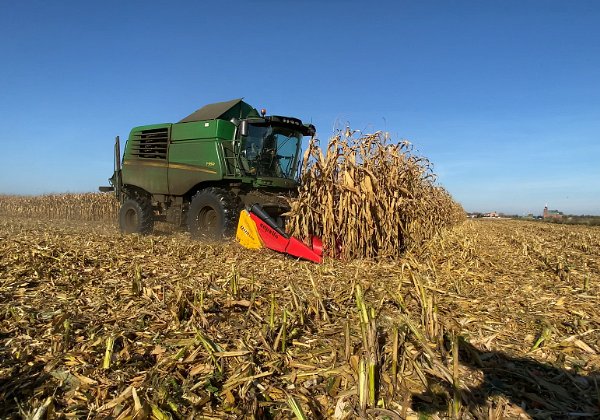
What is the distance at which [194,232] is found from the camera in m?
8.41

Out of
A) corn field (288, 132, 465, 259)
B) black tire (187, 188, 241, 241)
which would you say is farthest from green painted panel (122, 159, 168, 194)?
corn field (288, 132, 465, 259)

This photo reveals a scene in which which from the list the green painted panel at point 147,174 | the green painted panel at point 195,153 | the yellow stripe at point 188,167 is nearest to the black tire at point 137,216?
the green painted panel at point 147,174

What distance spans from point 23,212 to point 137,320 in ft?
93.5

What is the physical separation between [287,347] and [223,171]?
6.07 m

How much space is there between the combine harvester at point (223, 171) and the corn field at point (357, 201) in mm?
787

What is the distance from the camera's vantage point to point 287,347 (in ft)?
8.13

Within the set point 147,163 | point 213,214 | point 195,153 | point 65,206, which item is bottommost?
point 65,206

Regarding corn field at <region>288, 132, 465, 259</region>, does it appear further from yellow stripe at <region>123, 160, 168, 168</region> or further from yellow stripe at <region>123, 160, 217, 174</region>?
yellow stripe at <region>123, 160, 168, 168</region>

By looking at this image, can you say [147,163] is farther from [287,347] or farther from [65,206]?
[65,206]

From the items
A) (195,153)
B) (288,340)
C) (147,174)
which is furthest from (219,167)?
(288,340)

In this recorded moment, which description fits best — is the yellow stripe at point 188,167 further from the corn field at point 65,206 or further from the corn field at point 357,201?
the corn field at point 65,206

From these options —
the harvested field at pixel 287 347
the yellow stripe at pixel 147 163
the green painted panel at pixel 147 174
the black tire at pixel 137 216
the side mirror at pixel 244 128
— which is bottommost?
the harvested field at pixel 287 347

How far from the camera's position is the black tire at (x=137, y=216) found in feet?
32.3

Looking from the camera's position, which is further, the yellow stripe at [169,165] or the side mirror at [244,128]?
the yellow stripe at [169,165]
